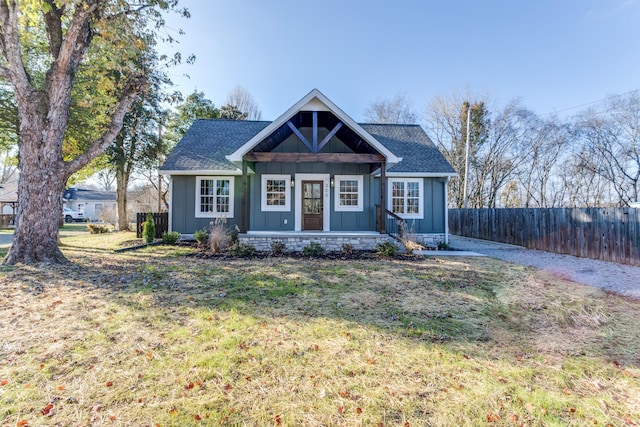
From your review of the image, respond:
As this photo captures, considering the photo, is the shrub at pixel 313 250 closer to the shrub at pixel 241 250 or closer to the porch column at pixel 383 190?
the shrub at pixel 241 250

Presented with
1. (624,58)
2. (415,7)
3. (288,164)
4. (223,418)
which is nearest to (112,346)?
(223,418)

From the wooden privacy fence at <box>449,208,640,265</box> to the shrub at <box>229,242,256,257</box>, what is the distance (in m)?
10.6

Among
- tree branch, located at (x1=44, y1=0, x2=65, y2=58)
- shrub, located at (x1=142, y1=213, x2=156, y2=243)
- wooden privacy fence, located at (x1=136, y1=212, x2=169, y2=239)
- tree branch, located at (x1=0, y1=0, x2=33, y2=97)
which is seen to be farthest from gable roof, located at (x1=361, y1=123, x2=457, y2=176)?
tree branch, located at (x1=0, y1=0, x2=33, y2=97)

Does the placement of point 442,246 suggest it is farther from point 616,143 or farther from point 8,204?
point 8,204

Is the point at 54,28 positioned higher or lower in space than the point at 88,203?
higher

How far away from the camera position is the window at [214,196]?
37.9 feet

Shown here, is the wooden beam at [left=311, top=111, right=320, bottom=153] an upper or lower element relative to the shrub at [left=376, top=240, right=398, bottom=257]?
upper

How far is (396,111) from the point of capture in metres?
27.1

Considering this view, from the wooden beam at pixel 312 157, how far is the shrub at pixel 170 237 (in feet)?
13.6

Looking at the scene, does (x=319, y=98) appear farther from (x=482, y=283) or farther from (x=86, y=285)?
(x=86, y=285)

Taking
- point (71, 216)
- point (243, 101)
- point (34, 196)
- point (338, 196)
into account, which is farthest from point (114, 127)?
point (71, 216)

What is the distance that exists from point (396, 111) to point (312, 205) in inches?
769

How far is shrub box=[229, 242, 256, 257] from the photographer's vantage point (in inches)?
340

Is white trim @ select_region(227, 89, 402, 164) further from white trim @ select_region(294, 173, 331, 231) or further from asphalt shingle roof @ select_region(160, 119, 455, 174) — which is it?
white trim @ select_region(294, 173, 331, 231)
